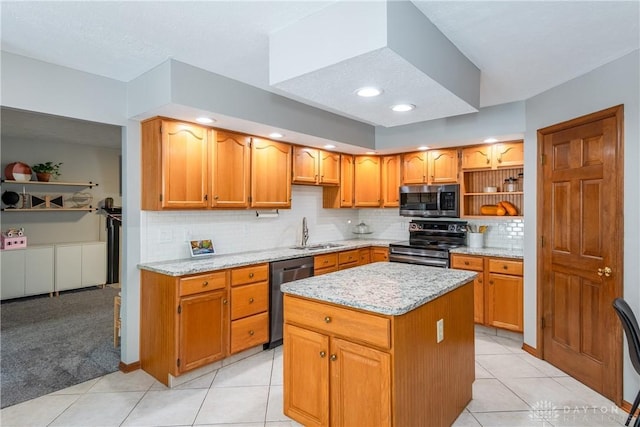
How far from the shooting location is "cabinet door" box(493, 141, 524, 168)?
13.4ft

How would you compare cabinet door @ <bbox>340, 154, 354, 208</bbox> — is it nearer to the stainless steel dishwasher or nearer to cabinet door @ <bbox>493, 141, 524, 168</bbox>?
the stainless steel dishwasher

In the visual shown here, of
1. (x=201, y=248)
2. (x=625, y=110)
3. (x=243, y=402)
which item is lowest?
(x=243, y=402)

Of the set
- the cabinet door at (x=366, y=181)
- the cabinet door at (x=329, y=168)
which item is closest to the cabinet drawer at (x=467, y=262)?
the cabinet door at (x=366, y=181)

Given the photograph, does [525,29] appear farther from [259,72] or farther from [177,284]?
[177,284]

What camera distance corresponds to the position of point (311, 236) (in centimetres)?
492

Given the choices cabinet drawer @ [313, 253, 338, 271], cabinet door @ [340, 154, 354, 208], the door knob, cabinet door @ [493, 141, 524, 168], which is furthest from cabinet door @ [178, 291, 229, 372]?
cabinet door @ [493, 141, 524, 168]

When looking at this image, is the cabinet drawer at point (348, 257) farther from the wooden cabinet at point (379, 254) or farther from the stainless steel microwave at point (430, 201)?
the stainless steel microwave at point (430, 201)

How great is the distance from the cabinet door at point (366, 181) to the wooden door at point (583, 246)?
2.18m

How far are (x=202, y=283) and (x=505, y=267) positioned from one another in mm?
3017

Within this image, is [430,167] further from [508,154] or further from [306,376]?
[306,376]

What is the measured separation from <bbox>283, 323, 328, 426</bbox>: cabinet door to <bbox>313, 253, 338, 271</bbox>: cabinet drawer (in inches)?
71.6

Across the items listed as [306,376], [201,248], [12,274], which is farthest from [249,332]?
[12,274]

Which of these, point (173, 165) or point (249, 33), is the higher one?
point (249, 33)

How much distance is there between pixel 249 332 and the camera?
337cm
